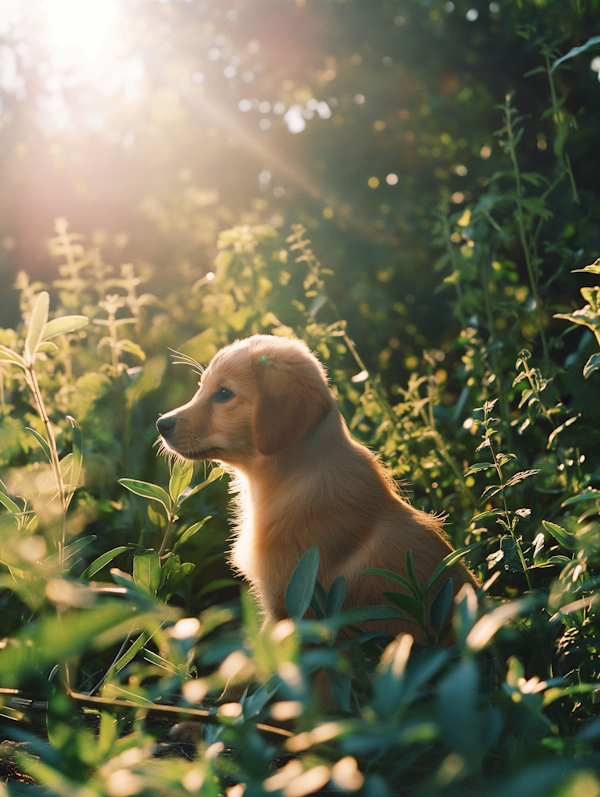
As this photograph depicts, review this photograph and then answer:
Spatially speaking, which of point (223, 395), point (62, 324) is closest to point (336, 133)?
point (223, 395)

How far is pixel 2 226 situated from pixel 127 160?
217 centimetres

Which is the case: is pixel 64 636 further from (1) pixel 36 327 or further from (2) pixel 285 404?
(2) pixel 285 404

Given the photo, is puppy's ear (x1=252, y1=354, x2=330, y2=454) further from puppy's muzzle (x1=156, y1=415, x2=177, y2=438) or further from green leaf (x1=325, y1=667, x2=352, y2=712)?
green leaf (x1=325, y1=667, x2=352, y2=712)

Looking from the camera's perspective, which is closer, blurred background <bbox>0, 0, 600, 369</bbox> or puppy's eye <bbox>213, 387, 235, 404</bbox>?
puppy's eye <bbox>213, 387, 235, 404</bbox>

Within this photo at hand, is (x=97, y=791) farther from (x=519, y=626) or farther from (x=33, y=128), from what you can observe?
(x=33, y=128)

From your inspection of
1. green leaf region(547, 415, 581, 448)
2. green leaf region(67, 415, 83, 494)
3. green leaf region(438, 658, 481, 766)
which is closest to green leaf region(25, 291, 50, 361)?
green leaf region(67, 415, 83, 494)

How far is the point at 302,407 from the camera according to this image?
92.0 inches

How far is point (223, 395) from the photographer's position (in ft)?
8.51

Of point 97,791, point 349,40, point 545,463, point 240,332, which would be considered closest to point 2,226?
point 349,40

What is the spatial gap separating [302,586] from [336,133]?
Answer: 18.1ft

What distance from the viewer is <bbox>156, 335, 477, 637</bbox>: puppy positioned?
1.97 meters

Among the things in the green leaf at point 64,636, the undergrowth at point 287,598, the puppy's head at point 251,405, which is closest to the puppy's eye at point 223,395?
Result: the puppy's head at point 251,405

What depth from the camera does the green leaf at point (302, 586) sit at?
1.15 meters

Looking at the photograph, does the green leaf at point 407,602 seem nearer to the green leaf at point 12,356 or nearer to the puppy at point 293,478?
the puppy at point 293,478
